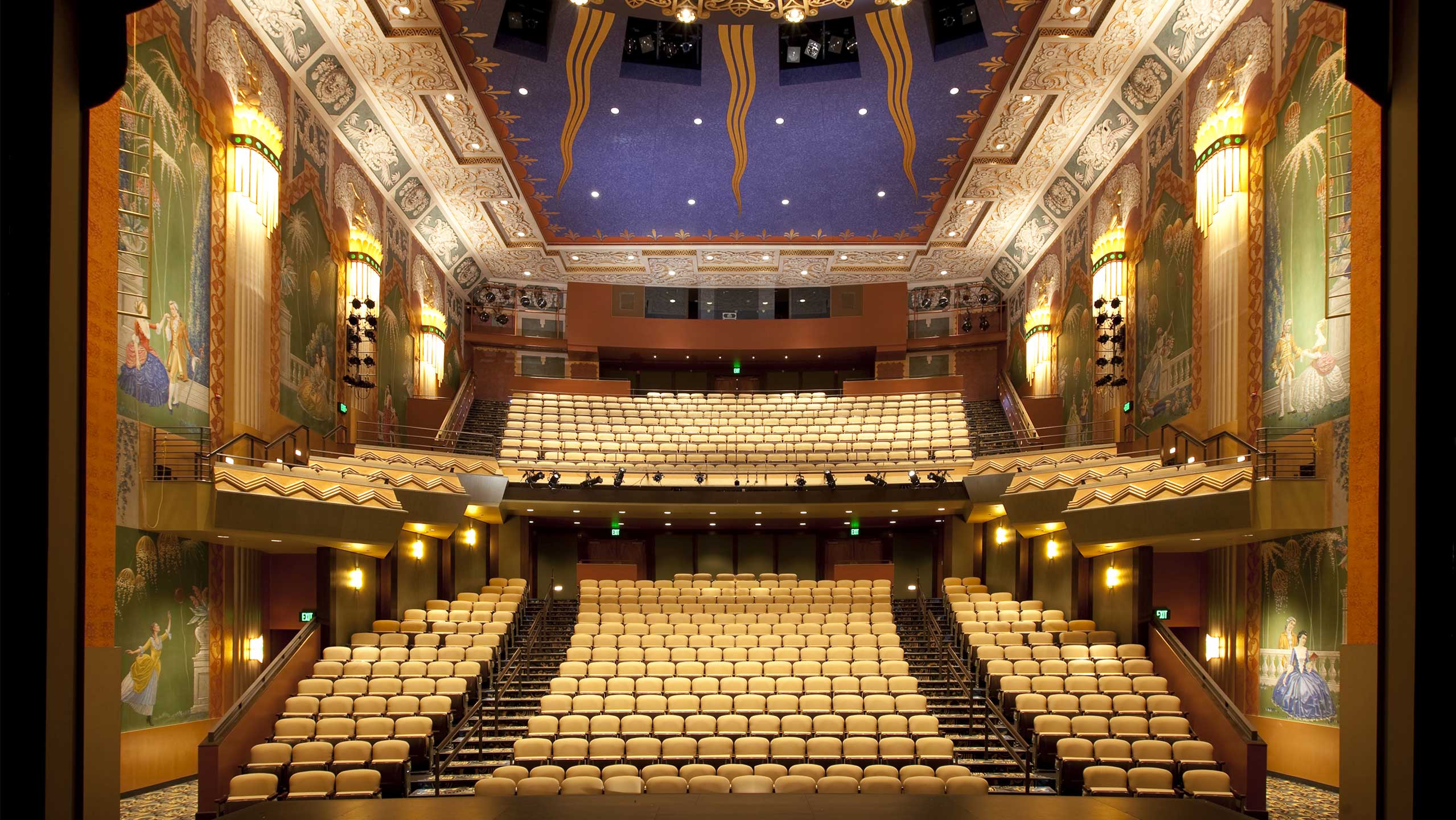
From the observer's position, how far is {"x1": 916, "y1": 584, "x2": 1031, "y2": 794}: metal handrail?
32.7ft

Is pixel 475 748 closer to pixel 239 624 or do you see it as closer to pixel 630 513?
pixel 239 624

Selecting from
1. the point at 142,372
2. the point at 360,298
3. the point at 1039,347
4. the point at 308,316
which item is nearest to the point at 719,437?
the point at 1039,347

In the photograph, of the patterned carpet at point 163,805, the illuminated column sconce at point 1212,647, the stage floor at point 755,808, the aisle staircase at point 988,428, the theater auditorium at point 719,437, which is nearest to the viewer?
the theater auditorium at point 719,437

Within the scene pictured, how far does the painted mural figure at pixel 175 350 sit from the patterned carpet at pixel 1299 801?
1150cm

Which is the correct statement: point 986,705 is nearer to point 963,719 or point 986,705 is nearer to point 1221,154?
point 963,719

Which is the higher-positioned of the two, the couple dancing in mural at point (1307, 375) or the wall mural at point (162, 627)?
the couple dancing in mural at point (1307, 375)

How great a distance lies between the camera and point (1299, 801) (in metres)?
9.60

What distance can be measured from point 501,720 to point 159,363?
5.32 meters

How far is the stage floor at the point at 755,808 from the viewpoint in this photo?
5.15m

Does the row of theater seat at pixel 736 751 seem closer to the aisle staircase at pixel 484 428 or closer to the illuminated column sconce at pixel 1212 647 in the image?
the illuminated column sconce at pixel 1212 647

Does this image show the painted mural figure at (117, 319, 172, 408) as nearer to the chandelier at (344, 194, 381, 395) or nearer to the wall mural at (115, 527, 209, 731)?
the wall mural at (115, 527, 209, 731)

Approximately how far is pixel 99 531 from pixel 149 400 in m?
6.01

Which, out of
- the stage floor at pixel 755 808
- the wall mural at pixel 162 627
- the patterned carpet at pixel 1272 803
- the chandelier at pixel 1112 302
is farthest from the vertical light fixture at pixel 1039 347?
the wall mural at pixel 162 627

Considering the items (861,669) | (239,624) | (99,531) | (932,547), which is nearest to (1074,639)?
(861,669)
